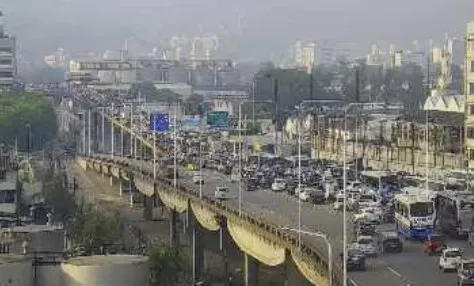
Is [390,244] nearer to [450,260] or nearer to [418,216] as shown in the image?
[418,216]

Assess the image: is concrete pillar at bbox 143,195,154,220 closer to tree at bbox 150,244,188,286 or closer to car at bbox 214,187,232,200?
car at bbox 214,187,232,200

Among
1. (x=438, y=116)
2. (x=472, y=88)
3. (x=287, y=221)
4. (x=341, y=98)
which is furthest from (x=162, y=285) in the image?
(x=341, y=98)

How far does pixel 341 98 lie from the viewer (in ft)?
375

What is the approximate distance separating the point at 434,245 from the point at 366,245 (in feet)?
4.28

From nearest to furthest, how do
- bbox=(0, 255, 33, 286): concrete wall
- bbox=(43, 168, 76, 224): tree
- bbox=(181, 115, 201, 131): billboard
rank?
bbox=(0, 255, 33, 286): concrete wall → bbox=(43, 168, 76, 224): tree → bbox=(181, 115, 201, 131): billboard

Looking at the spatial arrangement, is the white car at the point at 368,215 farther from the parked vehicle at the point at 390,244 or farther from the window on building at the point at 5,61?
the window on building at the point at 5,61

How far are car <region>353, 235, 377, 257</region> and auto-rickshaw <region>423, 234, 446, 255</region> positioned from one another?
1.00 m

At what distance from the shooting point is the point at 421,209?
75.7 feet

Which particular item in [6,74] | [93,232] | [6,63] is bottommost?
[93,232]

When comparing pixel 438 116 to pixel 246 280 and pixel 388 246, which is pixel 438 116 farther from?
pixel 388 246

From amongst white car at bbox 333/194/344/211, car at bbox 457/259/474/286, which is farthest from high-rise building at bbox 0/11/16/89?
car at bbox 457/259/474/286

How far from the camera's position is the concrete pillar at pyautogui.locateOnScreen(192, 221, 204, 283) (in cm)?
3238

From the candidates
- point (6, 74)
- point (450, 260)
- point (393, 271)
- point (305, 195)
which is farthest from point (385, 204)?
point (6, 74)

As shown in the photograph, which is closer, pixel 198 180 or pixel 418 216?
pixel 418 216
